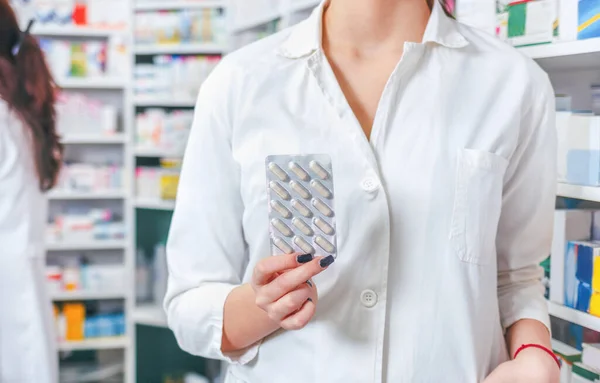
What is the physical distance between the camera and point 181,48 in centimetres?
401

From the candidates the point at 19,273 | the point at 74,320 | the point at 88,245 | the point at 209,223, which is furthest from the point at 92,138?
the point at 209,223

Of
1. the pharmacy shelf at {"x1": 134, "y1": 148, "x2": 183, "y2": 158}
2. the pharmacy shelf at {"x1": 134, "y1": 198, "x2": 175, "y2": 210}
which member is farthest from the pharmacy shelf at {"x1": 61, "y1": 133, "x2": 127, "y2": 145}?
the pharmacy shelf at {"x1": 134, "y1": 198, "x2": 175, "y2": 210}

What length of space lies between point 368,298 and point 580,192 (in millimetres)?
705

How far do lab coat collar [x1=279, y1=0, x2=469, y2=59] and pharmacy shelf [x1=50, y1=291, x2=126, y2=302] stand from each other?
368 cm

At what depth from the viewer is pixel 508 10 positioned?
1.63m

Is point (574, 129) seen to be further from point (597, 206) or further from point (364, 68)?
point (364, 68)

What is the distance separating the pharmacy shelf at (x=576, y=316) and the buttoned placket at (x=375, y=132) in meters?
0.68

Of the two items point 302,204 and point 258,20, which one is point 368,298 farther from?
point 258,20

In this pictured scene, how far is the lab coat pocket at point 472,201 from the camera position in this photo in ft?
3.12

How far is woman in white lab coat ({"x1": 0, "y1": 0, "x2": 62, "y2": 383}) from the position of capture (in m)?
2.37

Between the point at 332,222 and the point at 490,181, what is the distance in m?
0.25

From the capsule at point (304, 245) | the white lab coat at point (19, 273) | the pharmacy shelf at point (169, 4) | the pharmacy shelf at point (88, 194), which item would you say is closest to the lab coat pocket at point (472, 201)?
the capsule at point (304, 245)

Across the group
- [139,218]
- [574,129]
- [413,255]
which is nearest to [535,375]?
[413,255]

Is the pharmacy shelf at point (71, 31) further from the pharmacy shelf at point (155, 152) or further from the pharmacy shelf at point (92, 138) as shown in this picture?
the pharmacy shelf at point (155, 152)
